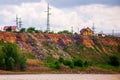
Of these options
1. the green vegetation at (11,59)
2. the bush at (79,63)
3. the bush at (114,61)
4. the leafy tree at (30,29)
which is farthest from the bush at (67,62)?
the leafy tree at (30,29)

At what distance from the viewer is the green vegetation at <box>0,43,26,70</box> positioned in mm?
128250

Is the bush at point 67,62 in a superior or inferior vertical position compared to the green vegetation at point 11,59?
inferior

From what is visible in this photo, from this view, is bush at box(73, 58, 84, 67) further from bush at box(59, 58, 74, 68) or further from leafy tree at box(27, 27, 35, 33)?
leafy tree at box(27, 27, 35, 33)

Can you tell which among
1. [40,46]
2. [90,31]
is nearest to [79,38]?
[40,46]

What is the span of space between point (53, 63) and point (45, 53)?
22.9 ft

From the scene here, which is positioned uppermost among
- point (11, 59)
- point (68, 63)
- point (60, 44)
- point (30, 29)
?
point (30, 29)

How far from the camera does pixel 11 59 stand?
128 m

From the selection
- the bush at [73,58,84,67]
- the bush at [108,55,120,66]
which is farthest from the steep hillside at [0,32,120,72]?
the bush at [73,58,84,67]

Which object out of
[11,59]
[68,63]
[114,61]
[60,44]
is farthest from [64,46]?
[11,59]

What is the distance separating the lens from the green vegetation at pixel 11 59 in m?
128

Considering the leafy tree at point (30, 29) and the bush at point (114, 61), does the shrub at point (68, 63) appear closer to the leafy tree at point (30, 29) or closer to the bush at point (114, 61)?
the bush at point (114, 61)

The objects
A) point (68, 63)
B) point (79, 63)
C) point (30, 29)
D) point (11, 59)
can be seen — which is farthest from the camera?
point (30, 29)

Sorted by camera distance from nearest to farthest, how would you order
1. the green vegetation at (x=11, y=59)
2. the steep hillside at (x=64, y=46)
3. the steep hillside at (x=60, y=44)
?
the green vegetation at (x=11, y=59) < the steep hillside at (x=64, y=46) < the steep hillside at (x=60, y=44)

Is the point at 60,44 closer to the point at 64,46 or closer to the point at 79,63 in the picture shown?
the point at 64,46
